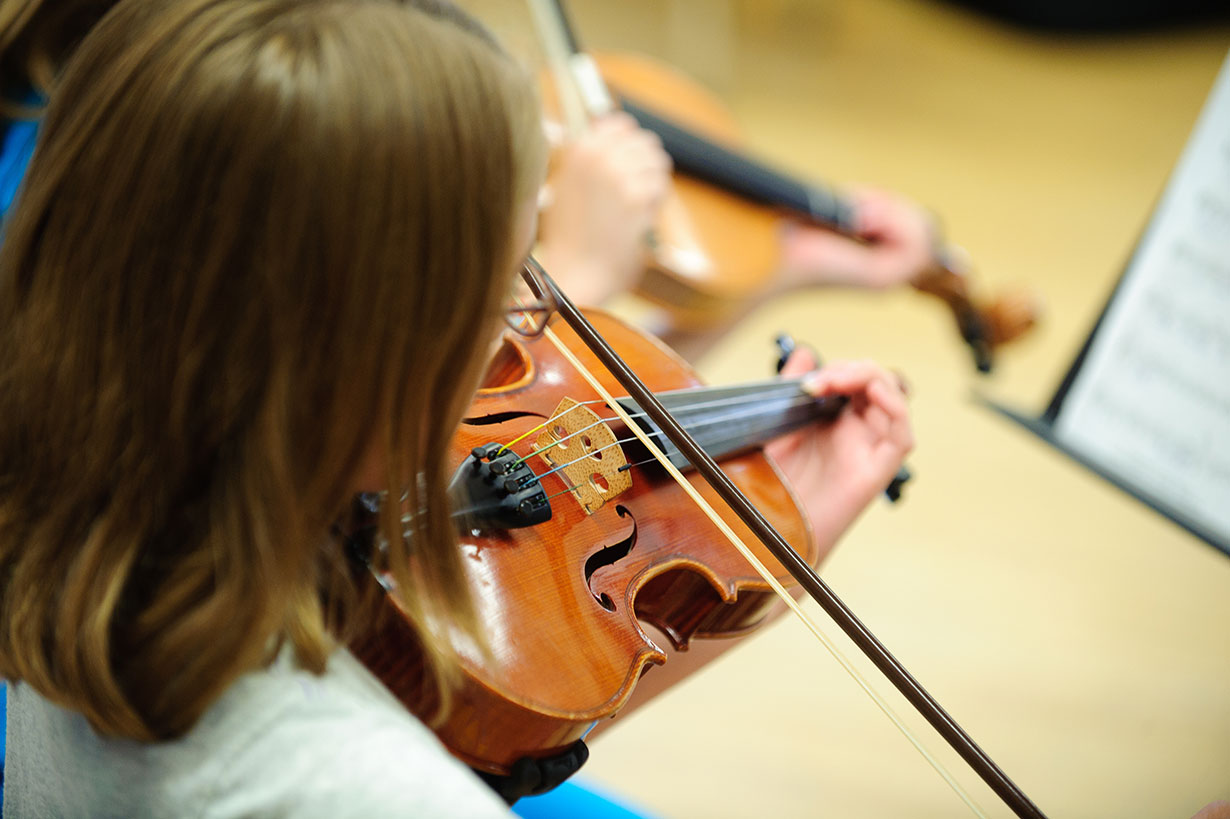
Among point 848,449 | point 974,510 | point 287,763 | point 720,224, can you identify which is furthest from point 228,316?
point 974,510

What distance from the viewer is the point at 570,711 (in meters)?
0.53

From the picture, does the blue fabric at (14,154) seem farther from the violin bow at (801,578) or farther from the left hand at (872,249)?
the left hand at (872,249)

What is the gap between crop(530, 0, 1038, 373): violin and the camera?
125 centimetres

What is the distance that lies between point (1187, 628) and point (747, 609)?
1.21m

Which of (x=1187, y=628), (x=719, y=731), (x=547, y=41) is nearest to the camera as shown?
(x=547, y=41)

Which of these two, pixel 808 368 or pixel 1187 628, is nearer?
pixel 808 368

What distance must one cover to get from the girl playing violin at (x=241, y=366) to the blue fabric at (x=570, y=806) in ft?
1.03

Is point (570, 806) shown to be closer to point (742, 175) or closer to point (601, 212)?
point (601, 212)

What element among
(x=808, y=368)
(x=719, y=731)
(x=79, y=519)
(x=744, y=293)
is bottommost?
(x=719, y=731)

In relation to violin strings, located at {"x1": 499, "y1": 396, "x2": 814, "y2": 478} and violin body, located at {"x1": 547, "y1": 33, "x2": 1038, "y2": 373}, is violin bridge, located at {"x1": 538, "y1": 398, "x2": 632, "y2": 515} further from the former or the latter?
violin body, located at {"x1": 547, "y1": 33, "x2": 1038, "y2": 373}

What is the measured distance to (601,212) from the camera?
3.46 ft

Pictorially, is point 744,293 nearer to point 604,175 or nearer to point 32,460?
point 604,175

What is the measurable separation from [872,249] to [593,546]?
40.1 inches

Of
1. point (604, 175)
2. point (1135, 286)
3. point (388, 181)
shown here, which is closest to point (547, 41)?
point (604, 175)
